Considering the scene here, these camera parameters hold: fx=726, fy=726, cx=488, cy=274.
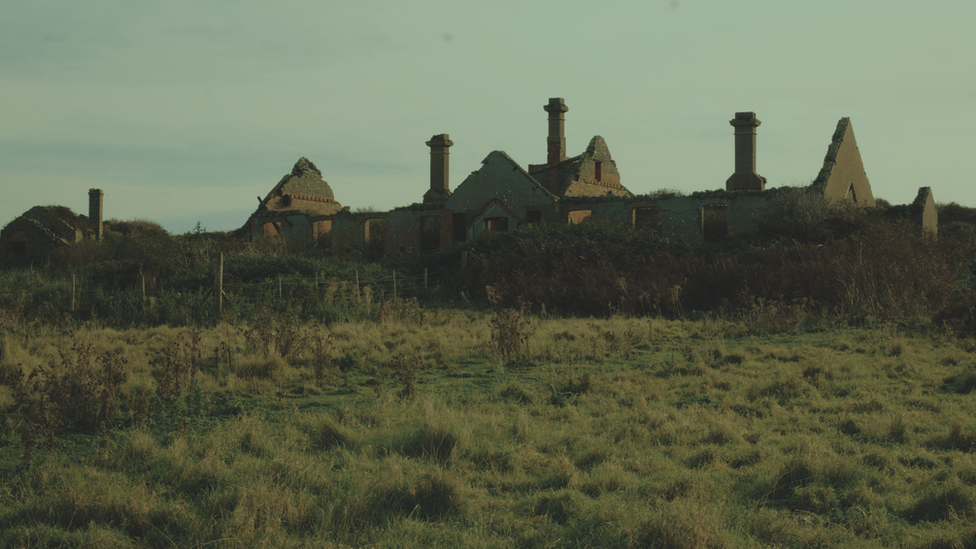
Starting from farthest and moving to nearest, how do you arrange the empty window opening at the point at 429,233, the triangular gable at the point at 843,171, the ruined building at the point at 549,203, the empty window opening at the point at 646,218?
the empty window opening at the point at 429,233, the empty window opening at the point at 646,218, the ruined building at the point at 549,203, the triangular gable at the point at 843,171

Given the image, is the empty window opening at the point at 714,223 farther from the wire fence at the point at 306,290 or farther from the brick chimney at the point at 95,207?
the brick chimney at the point at 95,207

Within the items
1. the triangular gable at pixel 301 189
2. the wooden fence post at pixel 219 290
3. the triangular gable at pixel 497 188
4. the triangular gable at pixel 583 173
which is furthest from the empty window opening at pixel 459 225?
the wooden fence post at pixel 219 290

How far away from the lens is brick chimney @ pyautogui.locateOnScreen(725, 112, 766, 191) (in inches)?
1101

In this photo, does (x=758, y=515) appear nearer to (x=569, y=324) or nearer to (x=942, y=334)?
(x=942, y=334)

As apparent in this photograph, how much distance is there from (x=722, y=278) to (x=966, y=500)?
1367cm

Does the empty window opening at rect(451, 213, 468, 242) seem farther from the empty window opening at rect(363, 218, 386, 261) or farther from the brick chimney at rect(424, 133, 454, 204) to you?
the empty window opening at rect(363, 218, 386, 261)

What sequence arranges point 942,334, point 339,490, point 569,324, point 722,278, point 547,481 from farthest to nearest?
point 722,278 < point 569,324 < point 942,334 < point 547,481 < point 339,490

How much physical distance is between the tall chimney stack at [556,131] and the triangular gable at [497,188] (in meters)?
3.71

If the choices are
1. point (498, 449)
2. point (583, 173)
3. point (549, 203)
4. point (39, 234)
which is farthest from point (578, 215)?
point (39, 234)

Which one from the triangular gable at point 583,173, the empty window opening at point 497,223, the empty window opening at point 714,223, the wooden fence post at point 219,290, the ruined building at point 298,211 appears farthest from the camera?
the ruined building at point 298,211

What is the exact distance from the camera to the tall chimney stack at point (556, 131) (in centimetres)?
3247

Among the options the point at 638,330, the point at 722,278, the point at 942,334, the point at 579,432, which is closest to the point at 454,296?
the point at 722,278

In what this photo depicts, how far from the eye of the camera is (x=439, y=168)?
3328 cm

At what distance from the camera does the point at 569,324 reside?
14.4 metres
